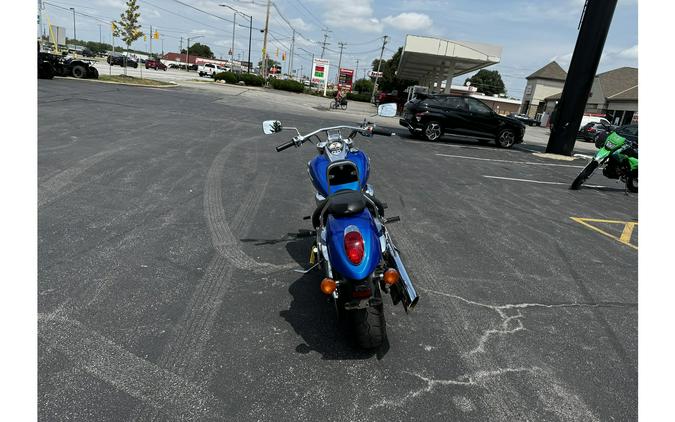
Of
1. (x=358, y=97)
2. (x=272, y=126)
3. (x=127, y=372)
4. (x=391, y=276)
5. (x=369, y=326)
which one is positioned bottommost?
(x=127, y=372)

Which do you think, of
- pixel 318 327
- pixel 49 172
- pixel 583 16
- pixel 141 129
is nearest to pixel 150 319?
pixel 318 327

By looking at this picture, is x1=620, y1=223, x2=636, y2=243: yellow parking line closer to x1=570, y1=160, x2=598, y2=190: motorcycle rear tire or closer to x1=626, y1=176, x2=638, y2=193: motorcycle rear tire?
x1=570, y1=160, x2=598, y2=190: motorcycle rear tire

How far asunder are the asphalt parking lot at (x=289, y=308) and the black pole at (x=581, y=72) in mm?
8970

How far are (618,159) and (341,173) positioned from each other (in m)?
8.54

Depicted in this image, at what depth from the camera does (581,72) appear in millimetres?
14430

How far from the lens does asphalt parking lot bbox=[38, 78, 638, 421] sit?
247cm

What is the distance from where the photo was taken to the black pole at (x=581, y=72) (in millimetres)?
13867

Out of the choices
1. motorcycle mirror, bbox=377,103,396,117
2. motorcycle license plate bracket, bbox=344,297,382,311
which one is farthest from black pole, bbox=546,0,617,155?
motorcycle license plate bracket, bbox=344,297,382,311

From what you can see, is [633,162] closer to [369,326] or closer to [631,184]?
[631,184]

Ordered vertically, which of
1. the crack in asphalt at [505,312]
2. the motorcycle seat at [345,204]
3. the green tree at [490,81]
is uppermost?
the green tree at [490,81]

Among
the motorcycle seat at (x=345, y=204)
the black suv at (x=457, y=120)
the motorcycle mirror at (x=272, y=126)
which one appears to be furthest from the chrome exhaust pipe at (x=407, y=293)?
the black suv at (x=457, y=120)

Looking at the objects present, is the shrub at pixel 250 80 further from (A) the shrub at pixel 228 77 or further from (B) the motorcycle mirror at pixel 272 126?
(B) the motorcycle mirror at pixel 272 126

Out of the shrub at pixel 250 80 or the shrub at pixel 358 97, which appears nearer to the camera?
the shrub at pixel 250 80

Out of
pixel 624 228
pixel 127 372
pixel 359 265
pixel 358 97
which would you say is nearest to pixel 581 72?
pixel 624 228
